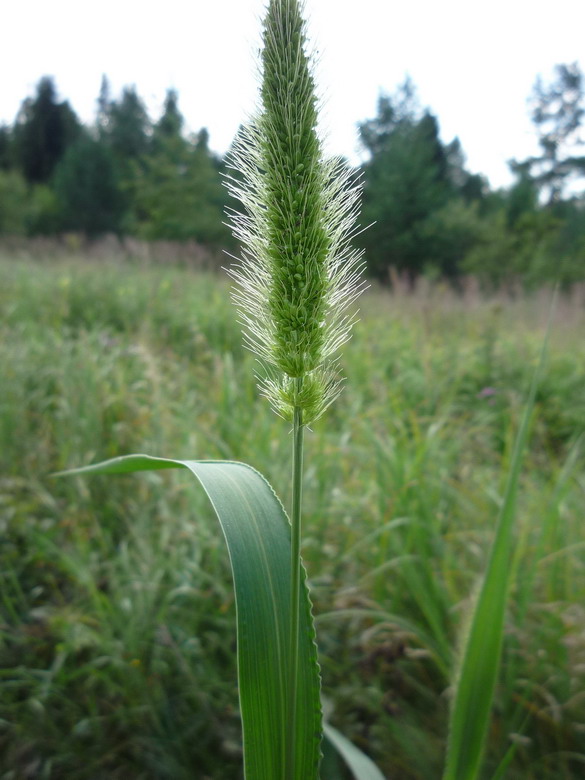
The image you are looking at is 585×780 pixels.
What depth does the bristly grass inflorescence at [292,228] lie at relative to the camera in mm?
690

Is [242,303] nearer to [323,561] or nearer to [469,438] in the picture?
[323,561]

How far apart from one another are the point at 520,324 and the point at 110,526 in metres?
5.29

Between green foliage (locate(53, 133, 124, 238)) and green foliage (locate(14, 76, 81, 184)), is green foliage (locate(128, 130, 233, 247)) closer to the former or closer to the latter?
green foliage (locate(53, 133, 124, 238))

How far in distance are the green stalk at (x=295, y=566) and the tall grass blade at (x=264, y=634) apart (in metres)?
0.01

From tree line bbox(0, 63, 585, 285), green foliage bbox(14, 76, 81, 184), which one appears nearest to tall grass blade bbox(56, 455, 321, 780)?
tree line bbox(0, 63, 585, 285)

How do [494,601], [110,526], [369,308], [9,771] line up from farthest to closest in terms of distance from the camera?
[369,308] → [110,526] → [9,771] → [494,601]

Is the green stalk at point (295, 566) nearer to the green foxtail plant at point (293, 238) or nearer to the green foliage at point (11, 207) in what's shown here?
the green foxtail plant at point (293, 238)

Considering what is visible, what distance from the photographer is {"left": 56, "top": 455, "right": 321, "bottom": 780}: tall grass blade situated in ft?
2.56

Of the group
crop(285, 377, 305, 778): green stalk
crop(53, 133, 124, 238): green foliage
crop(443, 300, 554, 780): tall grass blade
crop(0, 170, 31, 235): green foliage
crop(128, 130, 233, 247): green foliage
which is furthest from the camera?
crop(53, 133, 124, 238): green foliage

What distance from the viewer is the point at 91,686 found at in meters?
1.92

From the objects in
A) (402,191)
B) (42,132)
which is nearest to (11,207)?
(402,191)

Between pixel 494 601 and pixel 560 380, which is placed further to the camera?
pixel 560 380

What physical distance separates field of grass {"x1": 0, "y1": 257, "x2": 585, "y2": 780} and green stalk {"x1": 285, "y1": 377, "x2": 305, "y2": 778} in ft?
2.53

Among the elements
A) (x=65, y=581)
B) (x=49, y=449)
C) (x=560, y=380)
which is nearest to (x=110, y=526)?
(x=65, y=581)
